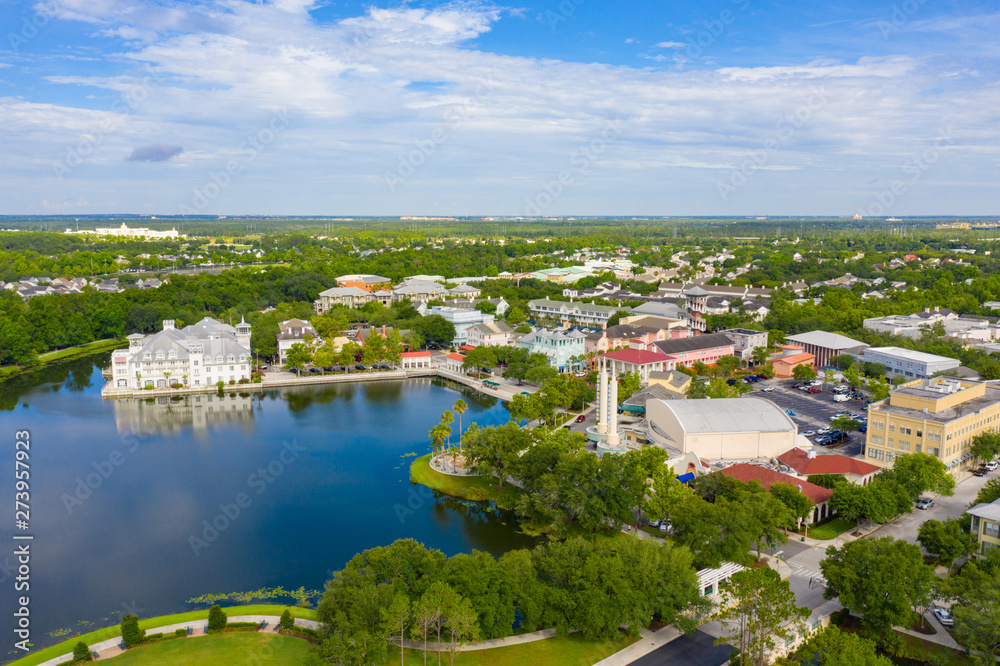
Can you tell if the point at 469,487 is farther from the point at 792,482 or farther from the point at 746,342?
the point at 746,342

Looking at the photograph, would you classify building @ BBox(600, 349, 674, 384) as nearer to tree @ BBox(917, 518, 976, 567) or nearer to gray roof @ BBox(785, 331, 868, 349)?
gray roof @ BBox(785, 331, 868, 349)

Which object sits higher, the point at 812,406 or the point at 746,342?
the point at 746,342

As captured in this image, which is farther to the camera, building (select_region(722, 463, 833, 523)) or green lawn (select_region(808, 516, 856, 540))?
building (select_region(722, 463, 833, 523))

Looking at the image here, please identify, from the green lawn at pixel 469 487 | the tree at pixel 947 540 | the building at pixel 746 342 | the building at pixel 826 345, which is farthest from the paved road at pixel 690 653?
the building at pixel 746 342

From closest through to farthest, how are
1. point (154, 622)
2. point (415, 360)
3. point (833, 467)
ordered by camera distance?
1. point (154, 622)
2. point (833, 467)
3. point (415, 360)

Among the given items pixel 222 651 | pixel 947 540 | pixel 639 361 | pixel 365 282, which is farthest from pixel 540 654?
pixel 365 282

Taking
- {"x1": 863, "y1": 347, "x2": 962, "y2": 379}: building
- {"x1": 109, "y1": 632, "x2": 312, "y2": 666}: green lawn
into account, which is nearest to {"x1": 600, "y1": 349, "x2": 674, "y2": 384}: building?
{"x1": 863, "y1": 347, "x2": 962, "y2": 379}: building
